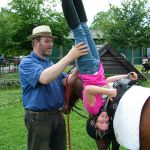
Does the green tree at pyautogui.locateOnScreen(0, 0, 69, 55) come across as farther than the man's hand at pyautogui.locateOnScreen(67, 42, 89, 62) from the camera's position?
Yes

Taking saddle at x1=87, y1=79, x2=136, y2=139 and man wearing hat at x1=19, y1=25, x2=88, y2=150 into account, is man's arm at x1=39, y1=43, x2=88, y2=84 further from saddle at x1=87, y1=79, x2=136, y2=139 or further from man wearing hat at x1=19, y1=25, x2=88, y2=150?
saddle at x1=87, y1=79, x2=136, y2=139

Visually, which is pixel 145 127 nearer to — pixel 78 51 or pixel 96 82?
pixel 96 82

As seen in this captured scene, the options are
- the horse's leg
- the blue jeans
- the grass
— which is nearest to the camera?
the horse's leg

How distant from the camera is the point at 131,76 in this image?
4.07 meters

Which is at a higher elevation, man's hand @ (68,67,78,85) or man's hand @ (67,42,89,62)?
man's hand @ (67,42,89,62)

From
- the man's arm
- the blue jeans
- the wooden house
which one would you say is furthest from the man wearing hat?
the wooden house

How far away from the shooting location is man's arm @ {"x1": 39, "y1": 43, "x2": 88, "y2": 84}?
140 inches

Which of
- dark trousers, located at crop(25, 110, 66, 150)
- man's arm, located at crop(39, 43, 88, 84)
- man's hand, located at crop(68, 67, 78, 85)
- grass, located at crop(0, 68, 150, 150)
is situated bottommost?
grass, located at crop(0, 68, 150, 150)

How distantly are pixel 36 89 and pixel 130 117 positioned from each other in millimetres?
1249

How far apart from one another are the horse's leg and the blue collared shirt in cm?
125

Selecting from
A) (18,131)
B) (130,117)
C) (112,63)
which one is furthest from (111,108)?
(112,63)

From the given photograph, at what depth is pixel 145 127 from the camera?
10.4 ft

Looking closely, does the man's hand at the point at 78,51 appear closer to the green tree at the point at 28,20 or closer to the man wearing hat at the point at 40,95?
the man wearing hat at the point at 40,95

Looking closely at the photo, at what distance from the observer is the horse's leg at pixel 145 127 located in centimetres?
317
